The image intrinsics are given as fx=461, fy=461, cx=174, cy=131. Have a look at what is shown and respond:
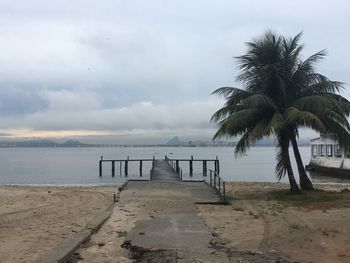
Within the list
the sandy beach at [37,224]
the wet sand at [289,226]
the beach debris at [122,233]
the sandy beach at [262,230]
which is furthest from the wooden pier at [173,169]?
the beach debris at [122,233]

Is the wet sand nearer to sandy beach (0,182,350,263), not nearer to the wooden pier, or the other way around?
sandy beach (0,182,350,263)

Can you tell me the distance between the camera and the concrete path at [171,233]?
7648mm

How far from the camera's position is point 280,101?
19.4 meters

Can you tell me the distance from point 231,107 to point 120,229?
1016cm

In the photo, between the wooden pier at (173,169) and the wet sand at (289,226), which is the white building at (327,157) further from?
the wet sand at (289,226)

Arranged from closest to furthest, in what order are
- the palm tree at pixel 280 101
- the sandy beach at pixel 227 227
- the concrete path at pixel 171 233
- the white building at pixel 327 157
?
the concrete path at pixel 171 233 → the sandy beach at pixel 227 227 → the palm tree at pixel 280 101 → the white building at pixel 327 157

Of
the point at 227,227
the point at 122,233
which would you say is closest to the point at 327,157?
the point at 227,227

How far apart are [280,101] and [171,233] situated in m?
11.4

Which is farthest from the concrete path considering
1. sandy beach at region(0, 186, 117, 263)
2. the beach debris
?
sandy beach at region(0, 186, 117, 263)

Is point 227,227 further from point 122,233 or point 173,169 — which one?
point 173,169

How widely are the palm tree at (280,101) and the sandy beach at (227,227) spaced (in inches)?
108

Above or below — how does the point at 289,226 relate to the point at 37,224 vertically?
above

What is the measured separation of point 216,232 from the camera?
33.4 ft

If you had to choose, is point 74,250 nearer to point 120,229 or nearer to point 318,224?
point 120,229
